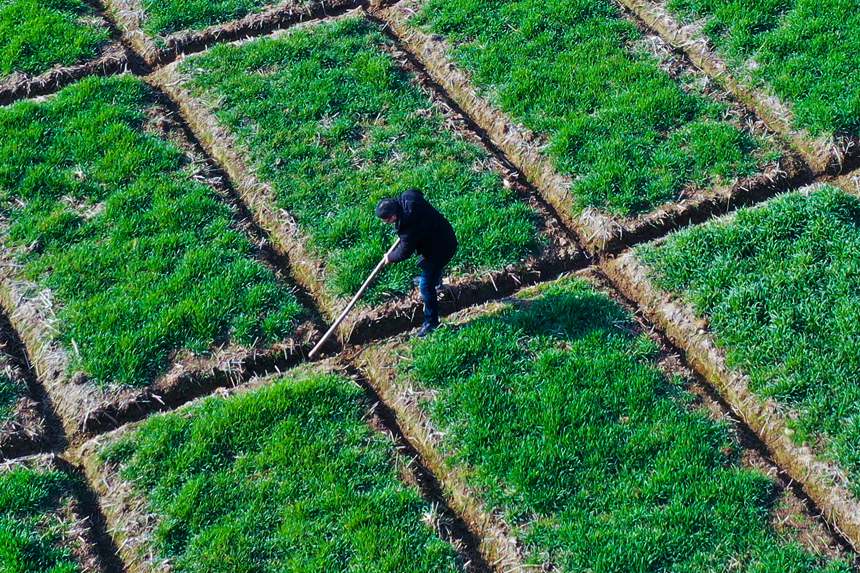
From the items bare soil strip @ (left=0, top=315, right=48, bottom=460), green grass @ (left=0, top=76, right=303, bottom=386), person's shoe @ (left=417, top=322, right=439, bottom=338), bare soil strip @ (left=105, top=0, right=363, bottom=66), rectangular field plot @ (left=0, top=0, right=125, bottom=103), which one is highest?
rectangular field plot @ (left=0, top=0, right=125, bottom=103)

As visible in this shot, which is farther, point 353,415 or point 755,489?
point 353,415

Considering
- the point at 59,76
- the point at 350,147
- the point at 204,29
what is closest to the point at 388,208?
the point at 350,147

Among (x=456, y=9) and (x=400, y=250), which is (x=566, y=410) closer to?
(x=400, y=250)

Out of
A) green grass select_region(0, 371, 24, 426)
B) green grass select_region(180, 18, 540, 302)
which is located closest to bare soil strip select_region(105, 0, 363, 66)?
green grass select_region(180, 18, 540, 302)

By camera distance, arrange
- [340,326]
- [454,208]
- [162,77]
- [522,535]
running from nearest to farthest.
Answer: [522,535], [340,326], [454,208], [162,77]

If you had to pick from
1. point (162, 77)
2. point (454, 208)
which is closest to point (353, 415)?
point (454, 208)

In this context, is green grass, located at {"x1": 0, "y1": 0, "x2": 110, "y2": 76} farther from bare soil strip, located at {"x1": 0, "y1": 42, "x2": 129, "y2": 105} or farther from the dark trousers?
the dark trousers

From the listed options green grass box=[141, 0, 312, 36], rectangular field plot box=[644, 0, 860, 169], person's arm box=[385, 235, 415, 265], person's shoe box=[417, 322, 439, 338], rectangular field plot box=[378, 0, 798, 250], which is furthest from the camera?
green grass box=[141, 0, 312, 36]
